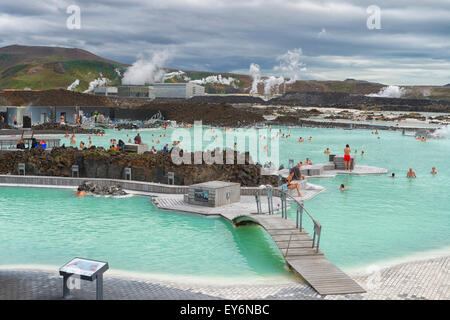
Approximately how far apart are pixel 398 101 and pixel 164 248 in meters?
159

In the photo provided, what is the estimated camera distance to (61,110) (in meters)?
59.3

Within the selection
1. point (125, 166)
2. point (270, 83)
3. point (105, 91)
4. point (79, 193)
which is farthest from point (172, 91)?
point (79, 193)

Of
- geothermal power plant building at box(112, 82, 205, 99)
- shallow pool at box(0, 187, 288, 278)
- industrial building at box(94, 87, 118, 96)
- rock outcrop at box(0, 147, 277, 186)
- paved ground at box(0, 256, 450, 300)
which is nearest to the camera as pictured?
paved ground at box(0, 256, 450, 300)

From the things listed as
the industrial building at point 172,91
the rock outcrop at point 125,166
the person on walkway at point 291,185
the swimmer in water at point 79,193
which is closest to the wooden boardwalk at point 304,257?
the person on walkway at point 291,185

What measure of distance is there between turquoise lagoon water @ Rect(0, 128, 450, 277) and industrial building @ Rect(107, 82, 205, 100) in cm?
10734

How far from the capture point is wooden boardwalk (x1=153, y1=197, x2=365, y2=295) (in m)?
8.52

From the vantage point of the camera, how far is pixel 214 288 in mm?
8945

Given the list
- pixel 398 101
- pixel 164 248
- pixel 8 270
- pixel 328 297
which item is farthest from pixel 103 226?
pixel 398 101

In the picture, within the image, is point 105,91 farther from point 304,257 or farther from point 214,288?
point 214,288

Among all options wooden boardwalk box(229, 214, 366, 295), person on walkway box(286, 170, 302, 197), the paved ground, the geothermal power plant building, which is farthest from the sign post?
the geothermal power plant building

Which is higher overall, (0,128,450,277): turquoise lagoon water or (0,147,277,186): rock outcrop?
(0,147,277,186): rock outcrop

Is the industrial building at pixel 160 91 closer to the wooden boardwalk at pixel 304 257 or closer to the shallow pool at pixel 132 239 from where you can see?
the shallow pool at pixel 132 239

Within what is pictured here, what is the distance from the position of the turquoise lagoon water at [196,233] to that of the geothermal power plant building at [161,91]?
352 ft

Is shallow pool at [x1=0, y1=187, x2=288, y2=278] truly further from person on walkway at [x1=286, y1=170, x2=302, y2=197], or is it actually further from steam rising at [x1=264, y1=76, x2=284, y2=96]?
steam rising at [x1=264, y1=76, x2=284, y2=96]
